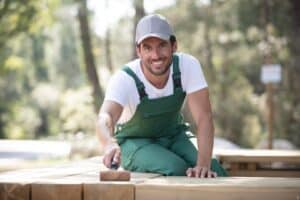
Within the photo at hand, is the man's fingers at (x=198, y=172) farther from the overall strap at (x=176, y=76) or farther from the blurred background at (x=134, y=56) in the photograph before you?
the blurred background at (x=134, y=56)

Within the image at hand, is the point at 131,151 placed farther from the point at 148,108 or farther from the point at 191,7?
the point at 191,7

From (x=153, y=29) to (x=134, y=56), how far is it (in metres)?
12.3

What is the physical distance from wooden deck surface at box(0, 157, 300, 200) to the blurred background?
22.1 ft

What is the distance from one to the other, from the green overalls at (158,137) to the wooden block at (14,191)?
0.86 meters

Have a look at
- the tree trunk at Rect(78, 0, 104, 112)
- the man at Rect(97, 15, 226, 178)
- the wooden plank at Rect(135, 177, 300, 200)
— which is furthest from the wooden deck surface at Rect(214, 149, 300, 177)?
the tree trunk at Rect(78, 0, 104, 112)

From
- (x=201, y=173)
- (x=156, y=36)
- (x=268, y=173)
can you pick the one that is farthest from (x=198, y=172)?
(x=268, y=173)

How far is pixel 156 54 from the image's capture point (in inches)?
138

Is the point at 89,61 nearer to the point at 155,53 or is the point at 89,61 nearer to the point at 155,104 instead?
the point at 155,104

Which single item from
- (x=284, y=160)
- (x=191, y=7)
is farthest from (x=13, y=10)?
(x=284, y=160)

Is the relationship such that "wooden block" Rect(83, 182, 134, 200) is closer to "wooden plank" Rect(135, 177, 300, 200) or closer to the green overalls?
"wooden plank" Rect(135, 177, 300, 200)

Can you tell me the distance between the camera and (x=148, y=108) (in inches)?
146

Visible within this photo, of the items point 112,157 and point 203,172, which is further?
point 203,172

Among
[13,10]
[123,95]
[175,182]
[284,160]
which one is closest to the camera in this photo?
[175,182]

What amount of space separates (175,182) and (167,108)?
1.06 metres
